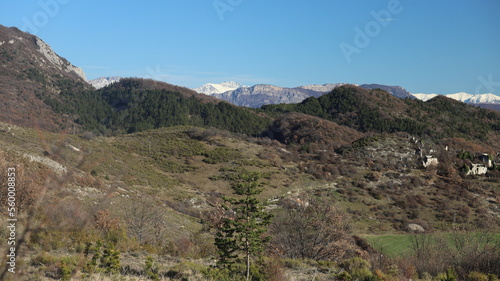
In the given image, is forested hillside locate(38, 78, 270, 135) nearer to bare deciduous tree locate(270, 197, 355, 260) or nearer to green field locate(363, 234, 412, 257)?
green field locate(363, 234, 412, 257)

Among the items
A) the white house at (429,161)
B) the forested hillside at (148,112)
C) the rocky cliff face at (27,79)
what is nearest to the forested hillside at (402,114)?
the forested hillside at (148,112)

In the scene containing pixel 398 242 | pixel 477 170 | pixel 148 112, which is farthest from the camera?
pixel 148 112

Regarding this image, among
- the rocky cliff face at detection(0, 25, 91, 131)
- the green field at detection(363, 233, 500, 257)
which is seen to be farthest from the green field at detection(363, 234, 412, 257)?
the rocky cliff face at detection(0, 25, 91, 131)

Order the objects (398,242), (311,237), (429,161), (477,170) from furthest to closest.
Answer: (429,161) → (477,170) → (398,242) → (311,237)

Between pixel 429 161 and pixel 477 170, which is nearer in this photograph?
pixel 477 170

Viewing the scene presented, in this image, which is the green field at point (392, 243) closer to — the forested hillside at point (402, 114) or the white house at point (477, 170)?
the white house at point (477, 170)

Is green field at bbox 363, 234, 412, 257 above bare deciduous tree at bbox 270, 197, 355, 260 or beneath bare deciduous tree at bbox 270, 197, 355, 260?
beneath

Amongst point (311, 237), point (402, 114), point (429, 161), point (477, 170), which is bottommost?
point (311, 237)

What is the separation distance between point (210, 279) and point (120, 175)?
27.4 ft

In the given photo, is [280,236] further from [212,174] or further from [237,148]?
[237,148]

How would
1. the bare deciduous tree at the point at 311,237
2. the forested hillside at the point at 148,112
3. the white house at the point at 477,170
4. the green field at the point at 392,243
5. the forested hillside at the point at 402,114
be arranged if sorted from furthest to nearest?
the forested hillside at the point at 148,112 < the forested hillside at the point at 402,114 < the white house at the point at 477,170 < the green field at the point at 392,243 < the bare deciduous tree at the point at 311,237

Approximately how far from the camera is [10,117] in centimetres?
9781

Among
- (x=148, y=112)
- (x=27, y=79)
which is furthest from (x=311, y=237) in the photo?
(x=27, y=79)

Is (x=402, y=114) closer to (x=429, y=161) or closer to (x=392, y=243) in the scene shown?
(x=429, y=161)
